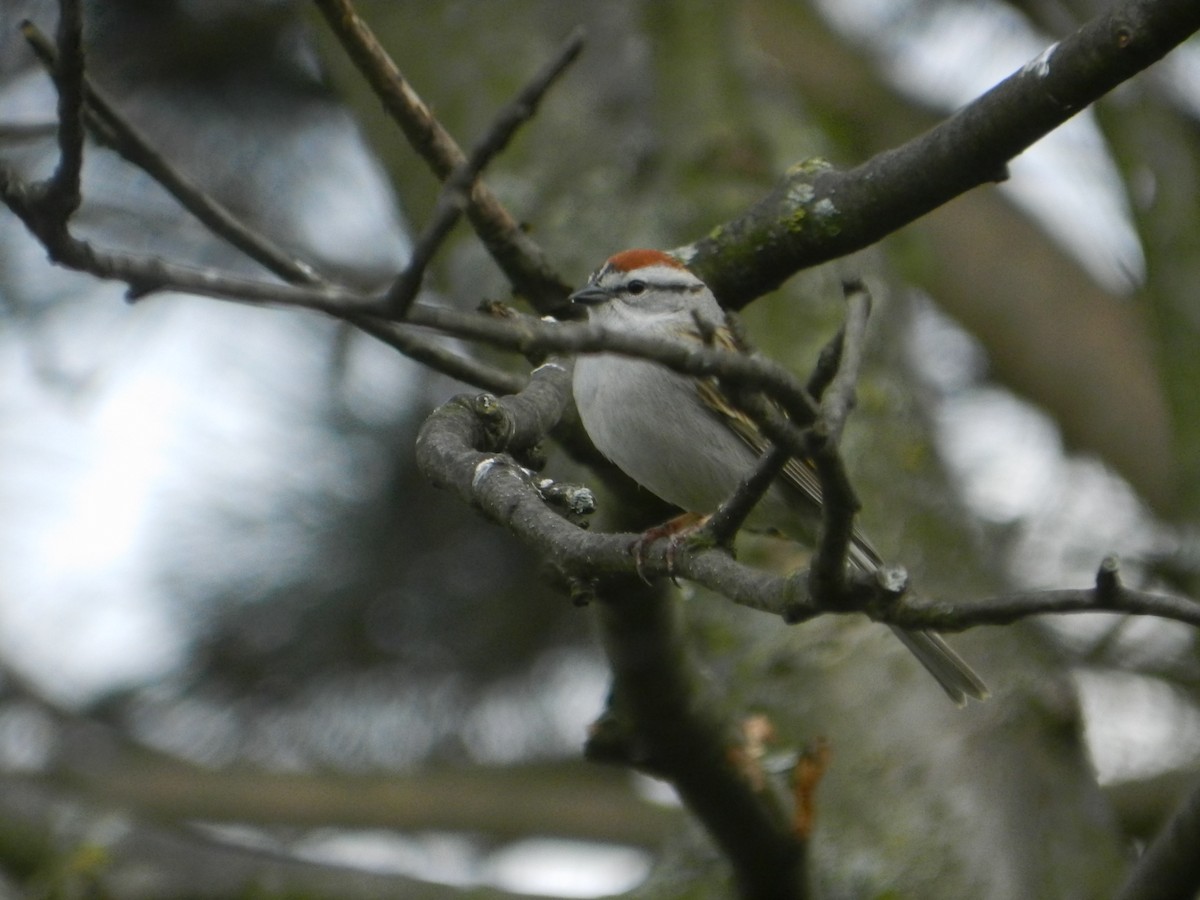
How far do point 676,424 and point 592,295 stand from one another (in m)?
0.60

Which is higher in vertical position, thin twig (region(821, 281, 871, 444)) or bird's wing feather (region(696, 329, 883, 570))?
bird's wing feather (region(696, 329, 883, 570))

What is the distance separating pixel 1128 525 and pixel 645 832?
3138 millimetres

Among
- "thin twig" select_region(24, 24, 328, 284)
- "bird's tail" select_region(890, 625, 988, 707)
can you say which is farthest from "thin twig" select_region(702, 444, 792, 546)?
"bird's tail" select_region(890, 625, 988, 707)

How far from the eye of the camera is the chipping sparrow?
3.18 meters

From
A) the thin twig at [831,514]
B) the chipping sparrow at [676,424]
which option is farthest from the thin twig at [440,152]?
the thin twig at [831,514]

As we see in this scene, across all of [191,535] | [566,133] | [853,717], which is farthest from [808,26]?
[853,717]

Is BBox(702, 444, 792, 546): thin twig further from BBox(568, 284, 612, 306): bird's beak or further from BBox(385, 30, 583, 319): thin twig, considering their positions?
BBox(568, 284, 612, 306): bird's beak

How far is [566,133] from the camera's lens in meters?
4.91

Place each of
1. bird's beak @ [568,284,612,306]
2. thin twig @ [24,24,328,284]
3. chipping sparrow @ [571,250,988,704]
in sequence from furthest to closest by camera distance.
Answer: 1. bird's beak @ [568,284,612,306]
2. chipping sparrow @ [571,250,988,704]
3. thin twig @ [24,24,328,284]

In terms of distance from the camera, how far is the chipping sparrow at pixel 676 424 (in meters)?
3.18

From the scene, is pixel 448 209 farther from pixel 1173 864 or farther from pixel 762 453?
pixel 762 453

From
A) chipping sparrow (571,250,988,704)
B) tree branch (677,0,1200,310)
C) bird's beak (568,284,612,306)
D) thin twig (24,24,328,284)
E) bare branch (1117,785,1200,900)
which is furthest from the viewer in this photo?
bird's beak (568,284,612,306)

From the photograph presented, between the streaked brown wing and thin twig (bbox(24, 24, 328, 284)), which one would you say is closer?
thin twig (bbox(24, 24, 328, 284))

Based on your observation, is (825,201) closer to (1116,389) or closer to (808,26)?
(1116,389)
